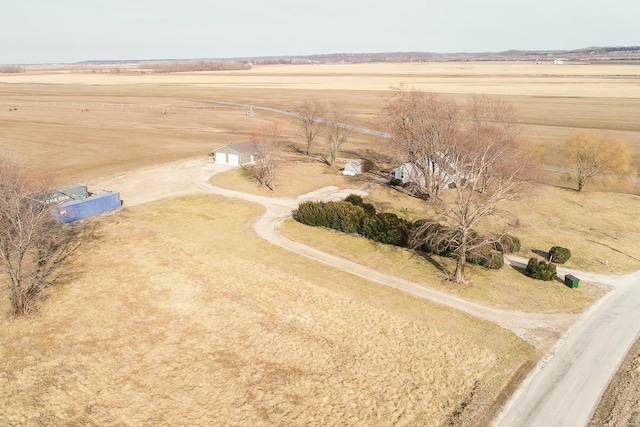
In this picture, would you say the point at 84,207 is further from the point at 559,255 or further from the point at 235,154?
the point at 559,255

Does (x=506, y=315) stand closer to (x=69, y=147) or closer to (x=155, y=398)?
(x=155, y=398)

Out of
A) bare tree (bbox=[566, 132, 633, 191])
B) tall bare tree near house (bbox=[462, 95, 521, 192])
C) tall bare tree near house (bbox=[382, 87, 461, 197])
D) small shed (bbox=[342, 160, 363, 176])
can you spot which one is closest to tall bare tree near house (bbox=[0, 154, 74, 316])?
tall bare tree near house (bbox=[382, 87, 461, 197])

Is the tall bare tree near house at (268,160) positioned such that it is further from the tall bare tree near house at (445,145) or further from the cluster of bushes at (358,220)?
the tall bare tree near house at (445,145)

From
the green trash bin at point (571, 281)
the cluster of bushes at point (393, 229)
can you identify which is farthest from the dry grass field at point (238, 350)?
the green trash bin at point (571, 281)

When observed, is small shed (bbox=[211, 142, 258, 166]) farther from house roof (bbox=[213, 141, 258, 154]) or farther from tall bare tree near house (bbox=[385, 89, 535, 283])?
tall bare tree near house (bbox=[385, 89, 535, 283])

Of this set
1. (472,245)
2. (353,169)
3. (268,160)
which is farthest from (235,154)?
(472,245)
